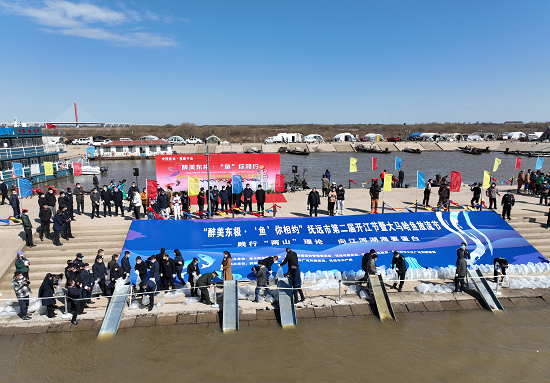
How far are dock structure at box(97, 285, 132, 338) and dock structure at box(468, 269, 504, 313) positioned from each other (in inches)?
370

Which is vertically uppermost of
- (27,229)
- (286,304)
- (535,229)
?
(27,229)

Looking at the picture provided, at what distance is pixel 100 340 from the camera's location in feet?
25.6

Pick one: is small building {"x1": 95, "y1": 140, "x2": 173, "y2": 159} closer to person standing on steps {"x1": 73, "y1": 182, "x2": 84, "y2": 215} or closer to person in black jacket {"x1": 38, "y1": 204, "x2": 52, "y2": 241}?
person standing on steps {"x1": 73, "y1": 182, "x2": 84, "y2": 215}

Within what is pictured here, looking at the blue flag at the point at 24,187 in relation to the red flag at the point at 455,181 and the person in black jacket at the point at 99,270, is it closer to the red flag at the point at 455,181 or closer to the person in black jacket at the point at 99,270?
the person in black jacket at the point at 99,270

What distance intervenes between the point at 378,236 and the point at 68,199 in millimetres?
11618

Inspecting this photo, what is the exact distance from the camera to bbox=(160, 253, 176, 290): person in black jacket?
30.7 feet

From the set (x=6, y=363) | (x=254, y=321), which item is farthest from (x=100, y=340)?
(x=254, y=321)

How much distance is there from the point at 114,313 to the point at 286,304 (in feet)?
14.1

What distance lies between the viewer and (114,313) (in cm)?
838

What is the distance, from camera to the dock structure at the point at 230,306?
27.1 ft

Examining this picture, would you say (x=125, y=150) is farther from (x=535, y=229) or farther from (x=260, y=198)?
(x=535, y=229)

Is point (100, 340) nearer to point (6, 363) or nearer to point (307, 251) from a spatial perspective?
point (6, 363)

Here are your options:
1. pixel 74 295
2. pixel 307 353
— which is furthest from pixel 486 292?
pixel 74 295

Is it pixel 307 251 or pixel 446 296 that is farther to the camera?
pixel 307 251
